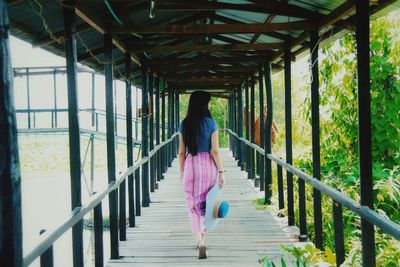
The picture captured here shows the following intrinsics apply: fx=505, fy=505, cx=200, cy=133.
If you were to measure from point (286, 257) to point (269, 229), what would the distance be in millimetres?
1289

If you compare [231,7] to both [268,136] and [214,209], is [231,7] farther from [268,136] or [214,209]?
[268,136]

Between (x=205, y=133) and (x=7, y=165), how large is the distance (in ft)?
9.11

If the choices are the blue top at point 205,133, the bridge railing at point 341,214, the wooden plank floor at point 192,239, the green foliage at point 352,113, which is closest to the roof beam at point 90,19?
the blue top at point 205,133

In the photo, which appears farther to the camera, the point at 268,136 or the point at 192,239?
the point at 268,136

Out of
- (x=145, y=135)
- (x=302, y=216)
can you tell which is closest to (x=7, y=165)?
(x=302, y=216)

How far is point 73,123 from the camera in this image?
347 cm

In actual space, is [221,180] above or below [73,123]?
below

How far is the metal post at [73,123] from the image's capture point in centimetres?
346

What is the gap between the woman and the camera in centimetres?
454

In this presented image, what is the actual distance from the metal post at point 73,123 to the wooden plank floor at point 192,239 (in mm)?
1232

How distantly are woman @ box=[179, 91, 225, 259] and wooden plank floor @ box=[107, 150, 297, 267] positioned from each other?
58 cm

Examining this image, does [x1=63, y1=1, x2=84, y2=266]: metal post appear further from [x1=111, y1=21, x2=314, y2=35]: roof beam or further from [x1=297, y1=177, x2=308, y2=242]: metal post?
A: [x1=297, y1=177, x2=308, y2=242]: metal post

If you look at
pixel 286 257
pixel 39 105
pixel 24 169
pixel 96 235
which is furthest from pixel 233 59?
pixel 24 169

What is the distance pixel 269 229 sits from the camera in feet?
19.7
